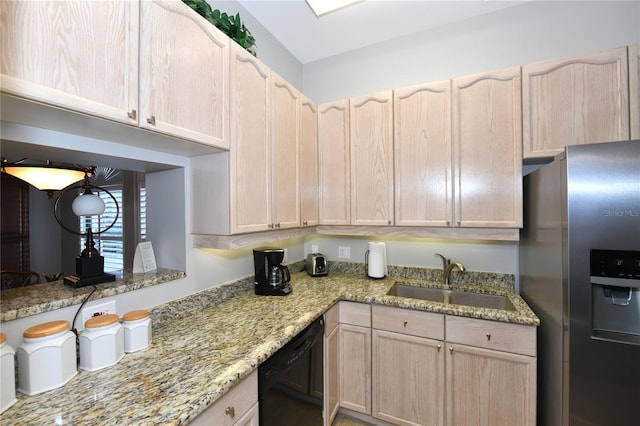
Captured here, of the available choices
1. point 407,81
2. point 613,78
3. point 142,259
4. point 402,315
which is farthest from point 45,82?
point 613,78

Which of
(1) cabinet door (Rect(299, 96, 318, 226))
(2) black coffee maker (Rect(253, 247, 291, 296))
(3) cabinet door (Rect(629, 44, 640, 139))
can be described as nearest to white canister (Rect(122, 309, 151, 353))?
(2) black coffee maker (Rect(253, 247, 291, 296))

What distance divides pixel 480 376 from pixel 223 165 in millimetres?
1861

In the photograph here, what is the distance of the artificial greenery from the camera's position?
131 cm

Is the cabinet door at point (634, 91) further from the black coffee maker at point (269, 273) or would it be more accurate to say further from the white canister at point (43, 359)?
the white canister at point (43, 359)

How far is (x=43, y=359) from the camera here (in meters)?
0.83

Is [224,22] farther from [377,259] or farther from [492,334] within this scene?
[492,334]

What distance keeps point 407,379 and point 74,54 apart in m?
2.21

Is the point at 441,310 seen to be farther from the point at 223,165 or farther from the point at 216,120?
the point at 216,120

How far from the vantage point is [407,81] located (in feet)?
7.38

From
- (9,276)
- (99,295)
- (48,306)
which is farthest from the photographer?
(9,276)

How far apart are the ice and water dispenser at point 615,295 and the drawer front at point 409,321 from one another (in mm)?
688

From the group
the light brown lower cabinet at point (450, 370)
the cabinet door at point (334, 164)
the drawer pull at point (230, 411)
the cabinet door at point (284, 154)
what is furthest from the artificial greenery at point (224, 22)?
the light brown lower cabinet at point (450, 370)

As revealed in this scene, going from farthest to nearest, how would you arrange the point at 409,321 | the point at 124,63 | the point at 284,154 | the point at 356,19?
the point at 356,19, the point at 284,154, the point at 409,321, the point at 124,63

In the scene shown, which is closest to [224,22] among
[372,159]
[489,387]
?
[372,159]
